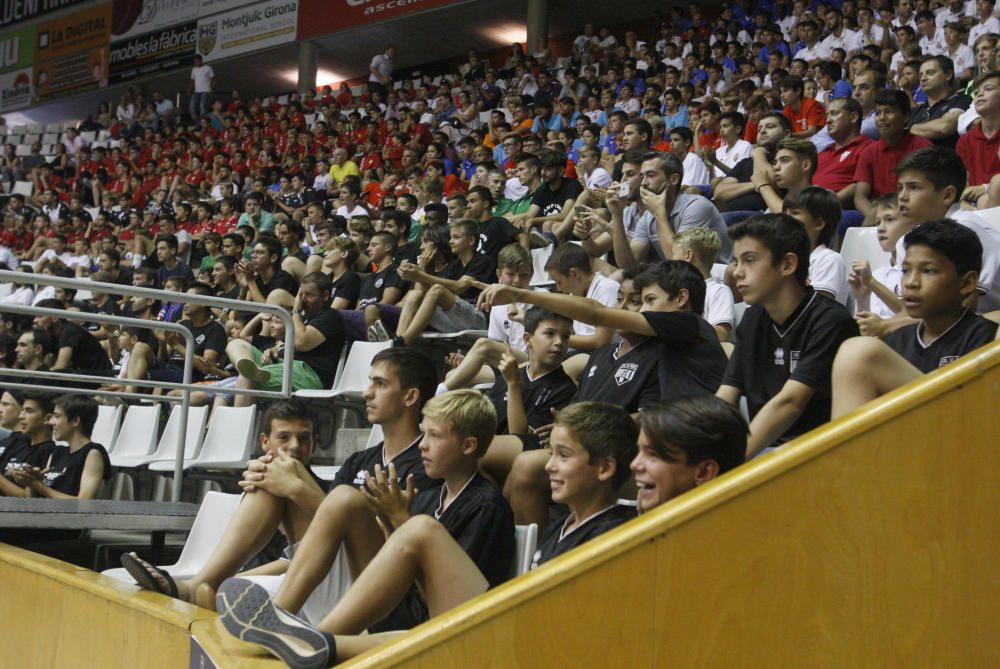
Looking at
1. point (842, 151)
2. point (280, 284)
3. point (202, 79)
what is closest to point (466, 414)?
point (842, 151)

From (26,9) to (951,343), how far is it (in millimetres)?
24890

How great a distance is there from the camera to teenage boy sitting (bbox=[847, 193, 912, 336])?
396cm

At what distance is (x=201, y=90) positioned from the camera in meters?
19.7

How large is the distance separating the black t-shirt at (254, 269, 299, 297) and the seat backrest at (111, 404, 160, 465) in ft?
5.37

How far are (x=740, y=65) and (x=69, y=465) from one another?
785 centimetres

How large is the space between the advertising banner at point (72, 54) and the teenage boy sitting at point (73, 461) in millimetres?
18303

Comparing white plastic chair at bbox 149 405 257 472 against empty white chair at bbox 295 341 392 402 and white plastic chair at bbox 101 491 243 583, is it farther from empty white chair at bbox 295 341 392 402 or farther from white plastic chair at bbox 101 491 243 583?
white plastic chair at bbox 101 491 243 583

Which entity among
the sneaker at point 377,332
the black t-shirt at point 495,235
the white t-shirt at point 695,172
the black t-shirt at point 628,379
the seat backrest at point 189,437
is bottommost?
the seat backrest at point 189,437

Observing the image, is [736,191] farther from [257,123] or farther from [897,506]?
[257,123]

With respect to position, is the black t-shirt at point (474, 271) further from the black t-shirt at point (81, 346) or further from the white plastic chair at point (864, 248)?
the black t-shirt at point (81, 346)

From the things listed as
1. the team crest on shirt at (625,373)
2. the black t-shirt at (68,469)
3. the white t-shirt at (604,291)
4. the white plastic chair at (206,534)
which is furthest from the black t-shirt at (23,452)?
the team crest on shirt at (625,373)

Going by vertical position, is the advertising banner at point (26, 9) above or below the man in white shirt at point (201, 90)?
above

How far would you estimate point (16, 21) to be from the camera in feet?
77.8

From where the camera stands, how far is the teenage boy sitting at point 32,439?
18.6 feet
